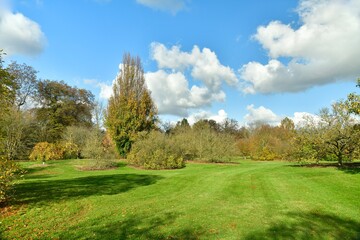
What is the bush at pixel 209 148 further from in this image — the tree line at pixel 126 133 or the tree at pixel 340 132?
the tree at pixel 340 132

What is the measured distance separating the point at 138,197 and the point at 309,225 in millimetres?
6756

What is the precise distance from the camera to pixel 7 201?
9.64 metres

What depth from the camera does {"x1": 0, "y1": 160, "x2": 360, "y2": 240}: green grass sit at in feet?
22.3

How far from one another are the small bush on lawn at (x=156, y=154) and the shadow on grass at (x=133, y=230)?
15689mm

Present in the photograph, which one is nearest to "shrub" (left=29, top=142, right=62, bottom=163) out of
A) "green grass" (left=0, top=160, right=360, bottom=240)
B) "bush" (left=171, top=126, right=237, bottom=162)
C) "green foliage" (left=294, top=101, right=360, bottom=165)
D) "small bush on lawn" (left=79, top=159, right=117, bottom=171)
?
"small bush on lawn" (left=79, top=159, right=117, bottom=171)

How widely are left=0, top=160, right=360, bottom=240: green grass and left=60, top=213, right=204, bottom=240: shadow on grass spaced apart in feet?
0.07

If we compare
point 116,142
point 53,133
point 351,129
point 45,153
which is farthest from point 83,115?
point 351,129

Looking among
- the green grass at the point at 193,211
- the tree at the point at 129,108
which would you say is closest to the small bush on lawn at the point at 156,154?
the tree at the point at 129,108

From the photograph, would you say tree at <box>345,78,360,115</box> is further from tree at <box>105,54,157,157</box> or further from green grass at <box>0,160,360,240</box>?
tree at <box>105,54,157,157</box>

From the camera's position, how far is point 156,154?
77.4 feet

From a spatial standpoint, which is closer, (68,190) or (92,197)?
(92,197)

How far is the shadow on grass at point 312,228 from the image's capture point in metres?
6.63

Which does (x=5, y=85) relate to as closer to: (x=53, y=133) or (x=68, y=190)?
(x=68, y=190)

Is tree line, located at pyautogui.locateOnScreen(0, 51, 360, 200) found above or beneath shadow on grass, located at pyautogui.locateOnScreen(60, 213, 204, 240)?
above
